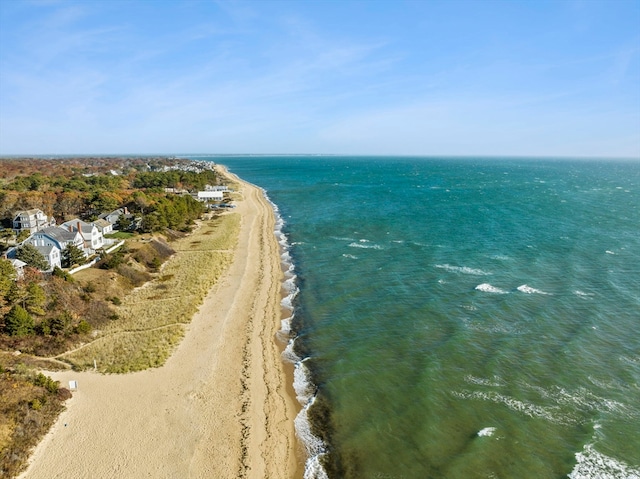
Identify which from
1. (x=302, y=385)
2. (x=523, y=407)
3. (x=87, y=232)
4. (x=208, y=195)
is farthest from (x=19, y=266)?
(x=208, y=195)

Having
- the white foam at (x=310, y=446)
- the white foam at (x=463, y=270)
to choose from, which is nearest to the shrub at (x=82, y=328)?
the white foam at (x=310, y=446)

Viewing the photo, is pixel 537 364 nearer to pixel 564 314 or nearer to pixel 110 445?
pixel 564 314

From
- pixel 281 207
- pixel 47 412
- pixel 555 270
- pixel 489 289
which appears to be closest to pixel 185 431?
pixel 47 412

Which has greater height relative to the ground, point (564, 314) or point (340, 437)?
point (564, 314)

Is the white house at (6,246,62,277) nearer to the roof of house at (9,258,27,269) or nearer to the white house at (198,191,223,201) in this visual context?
the roof of house at (9,258,27,269)

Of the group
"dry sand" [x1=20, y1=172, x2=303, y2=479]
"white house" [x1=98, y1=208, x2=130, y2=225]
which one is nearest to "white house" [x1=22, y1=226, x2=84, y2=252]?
"white house" [x1=98, y1=208, x2=130, y2=225]

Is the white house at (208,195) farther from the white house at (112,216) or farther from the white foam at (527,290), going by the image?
the white foam at (527,290)

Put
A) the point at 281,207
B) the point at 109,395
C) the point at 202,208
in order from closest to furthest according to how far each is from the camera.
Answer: the point at 109,395 → the point at 202,208 → the point at 281,207
